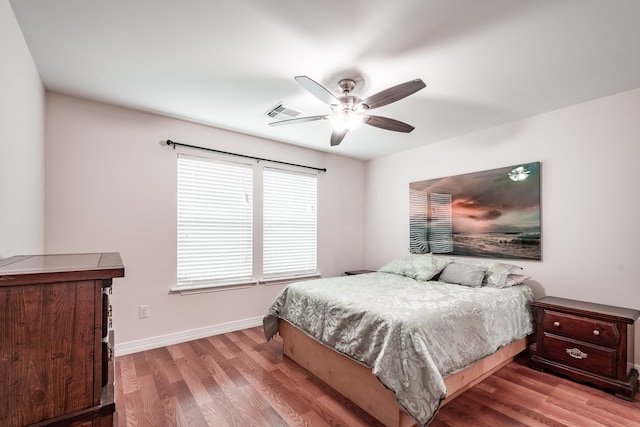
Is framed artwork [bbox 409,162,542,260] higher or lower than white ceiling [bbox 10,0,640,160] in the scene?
lower

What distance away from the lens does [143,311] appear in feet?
10.1

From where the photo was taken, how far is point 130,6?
1.63 meters

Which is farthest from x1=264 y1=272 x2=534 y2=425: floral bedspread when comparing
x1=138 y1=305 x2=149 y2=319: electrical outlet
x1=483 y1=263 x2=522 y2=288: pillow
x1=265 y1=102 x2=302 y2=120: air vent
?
x1=265 y1=102 x2=302 y2=120: air vent

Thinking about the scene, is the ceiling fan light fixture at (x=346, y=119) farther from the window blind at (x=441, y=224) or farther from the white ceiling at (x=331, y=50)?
the window blind at (x=441, y=224)

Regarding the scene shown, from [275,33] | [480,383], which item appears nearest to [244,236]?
[275,33]

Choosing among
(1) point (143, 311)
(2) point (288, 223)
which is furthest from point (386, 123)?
(1) point (143, 311)

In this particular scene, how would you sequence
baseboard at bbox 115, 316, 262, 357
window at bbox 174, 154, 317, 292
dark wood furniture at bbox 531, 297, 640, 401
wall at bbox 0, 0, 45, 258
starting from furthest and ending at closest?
window at bbox 174, 154, 317, 292 → baseboard at bbox 115, 316, 262, 357 → dark wood furniture at bbox 531, 297, 640, 401 → wall at bbox 0, 0, 45, 258

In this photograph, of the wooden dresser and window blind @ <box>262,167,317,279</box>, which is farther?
window blind @ <box>262,167,317,279</box>

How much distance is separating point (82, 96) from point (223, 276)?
7.52 ft

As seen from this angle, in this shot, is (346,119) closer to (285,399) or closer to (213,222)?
(213,222)

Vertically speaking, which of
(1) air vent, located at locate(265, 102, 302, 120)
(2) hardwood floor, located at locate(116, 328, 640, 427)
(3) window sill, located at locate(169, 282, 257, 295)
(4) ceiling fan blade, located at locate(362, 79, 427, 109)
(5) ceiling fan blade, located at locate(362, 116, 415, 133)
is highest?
(1) air vent, located at locate(265, 102, 302, 120)

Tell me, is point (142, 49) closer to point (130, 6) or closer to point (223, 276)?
point (130, 6)

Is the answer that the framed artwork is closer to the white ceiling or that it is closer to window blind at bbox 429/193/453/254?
window blind at bbox 429/193/453/254

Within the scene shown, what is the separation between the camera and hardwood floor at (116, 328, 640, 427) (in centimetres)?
196
